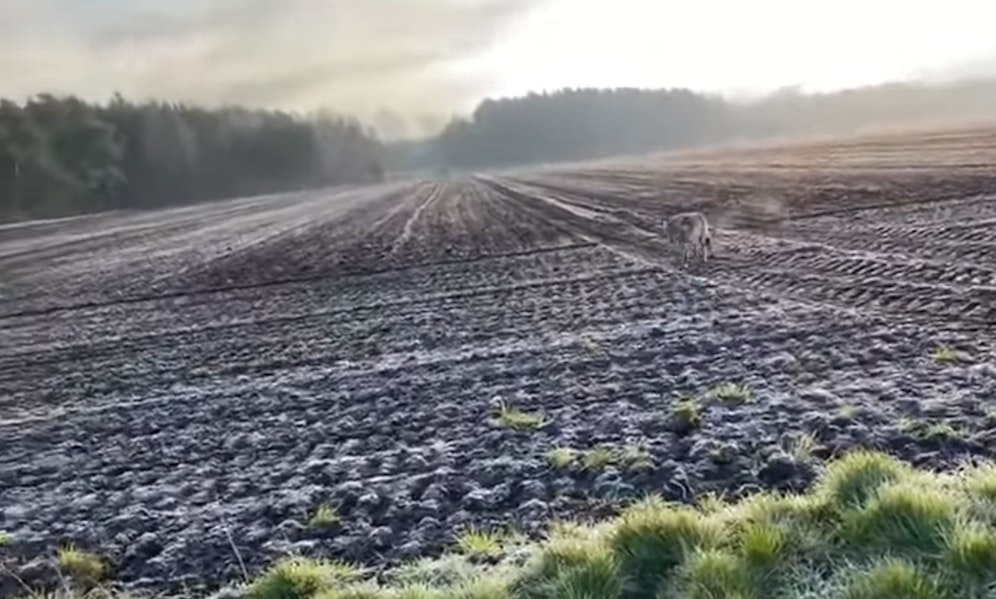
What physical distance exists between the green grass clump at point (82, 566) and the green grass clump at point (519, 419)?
10.0 feet

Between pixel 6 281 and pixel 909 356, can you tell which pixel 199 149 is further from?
pixel 909 356

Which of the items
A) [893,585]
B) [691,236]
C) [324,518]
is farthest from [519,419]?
[691,236]

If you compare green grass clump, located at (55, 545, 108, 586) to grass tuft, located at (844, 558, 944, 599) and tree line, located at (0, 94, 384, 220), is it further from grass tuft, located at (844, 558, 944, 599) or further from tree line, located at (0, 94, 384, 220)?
tree line, located at (0, 94, 384, 220)

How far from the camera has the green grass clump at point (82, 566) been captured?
5.49 m

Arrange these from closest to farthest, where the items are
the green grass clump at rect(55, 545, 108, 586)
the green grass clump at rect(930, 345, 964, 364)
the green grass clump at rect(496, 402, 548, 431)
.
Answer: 1. the green grass clump at rect(55, 545, 108, 586)
2. the green grass clump at rect(496, 402, 548, 431)
3. the green grass clump at rect(930, 345, 964, 364)

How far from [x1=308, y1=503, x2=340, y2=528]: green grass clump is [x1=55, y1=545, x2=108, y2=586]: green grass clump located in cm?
114

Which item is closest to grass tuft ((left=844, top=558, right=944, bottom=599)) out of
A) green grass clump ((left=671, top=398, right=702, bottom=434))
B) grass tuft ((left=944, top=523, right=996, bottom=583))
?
grass tuft ((left=944, top=523, right=996, bottom=583))

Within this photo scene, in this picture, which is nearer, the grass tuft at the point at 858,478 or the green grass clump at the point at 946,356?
the grass tuft at the point at 858,478

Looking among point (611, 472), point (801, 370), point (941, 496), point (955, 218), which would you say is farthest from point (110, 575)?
point (955, 218)

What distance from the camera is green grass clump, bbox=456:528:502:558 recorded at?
500cm

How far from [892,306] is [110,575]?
337 inches

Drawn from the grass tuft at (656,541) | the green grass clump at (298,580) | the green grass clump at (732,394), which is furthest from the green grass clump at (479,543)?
the green grass clump at (732,394)

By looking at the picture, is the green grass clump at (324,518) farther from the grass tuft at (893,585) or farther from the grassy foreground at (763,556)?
the grass tuft at (893,585)

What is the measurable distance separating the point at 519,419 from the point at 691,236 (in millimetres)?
10315
